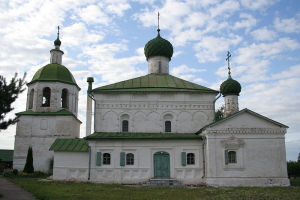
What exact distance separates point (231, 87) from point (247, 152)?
7.01 metres

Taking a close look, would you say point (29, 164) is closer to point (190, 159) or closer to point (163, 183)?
point (163, 183)

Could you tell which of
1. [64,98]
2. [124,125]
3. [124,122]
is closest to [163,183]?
[124,125]

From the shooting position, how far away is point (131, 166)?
18219 mm

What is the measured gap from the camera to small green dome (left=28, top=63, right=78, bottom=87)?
25.7 metres

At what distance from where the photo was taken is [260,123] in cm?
1792

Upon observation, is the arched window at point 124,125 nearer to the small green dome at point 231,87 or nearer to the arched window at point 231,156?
the arched window at point 231,156

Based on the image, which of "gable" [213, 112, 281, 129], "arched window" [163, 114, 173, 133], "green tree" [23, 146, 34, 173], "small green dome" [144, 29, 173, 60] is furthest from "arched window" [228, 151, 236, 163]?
"green tree" [23, 146, 34, 173]

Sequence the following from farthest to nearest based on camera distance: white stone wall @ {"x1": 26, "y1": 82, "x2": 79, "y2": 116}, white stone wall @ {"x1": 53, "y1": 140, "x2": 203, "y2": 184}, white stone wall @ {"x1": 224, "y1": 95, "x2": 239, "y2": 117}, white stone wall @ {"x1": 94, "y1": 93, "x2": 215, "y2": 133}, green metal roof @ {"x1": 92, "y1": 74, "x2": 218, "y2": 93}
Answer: white stone wall @ {"x1": 26, "y1": 82, "x2": 79, "y2": 116} < white stone wall @ {"x1": 224, "y1": 95, "x2": 239, "y2": 117} < green metal roof @ {"x1": 92, "y1": 74, "x2": 218, "y2": 93} < white stone wall @ {"x1": 94, "y1": 93, "x2": 215, "y2": 133} < white stone wall @ {"x1": 53, "y1": 140, "x2": 203, "y2": 184}

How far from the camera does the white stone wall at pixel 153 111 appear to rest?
64.8 ft

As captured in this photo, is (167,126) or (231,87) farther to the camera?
(231,87)

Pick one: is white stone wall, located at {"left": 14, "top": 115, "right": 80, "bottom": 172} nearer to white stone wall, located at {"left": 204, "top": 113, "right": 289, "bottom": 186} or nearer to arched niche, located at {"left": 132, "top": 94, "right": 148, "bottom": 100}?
arched niche, located at {"left": 132, "top": 94, "right": 148, "bottom": 100}

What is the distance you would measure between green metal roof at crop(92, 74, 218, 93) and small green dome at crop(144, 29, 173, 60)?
289 cm

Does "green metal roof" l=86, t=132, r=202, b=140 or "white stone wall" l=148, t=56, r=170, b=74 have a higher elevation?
"white stone wall" l=148, t=56, r=170, b=74

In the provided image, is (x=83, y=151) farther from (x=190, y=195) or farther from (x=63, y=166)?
(x=190, y=195)
